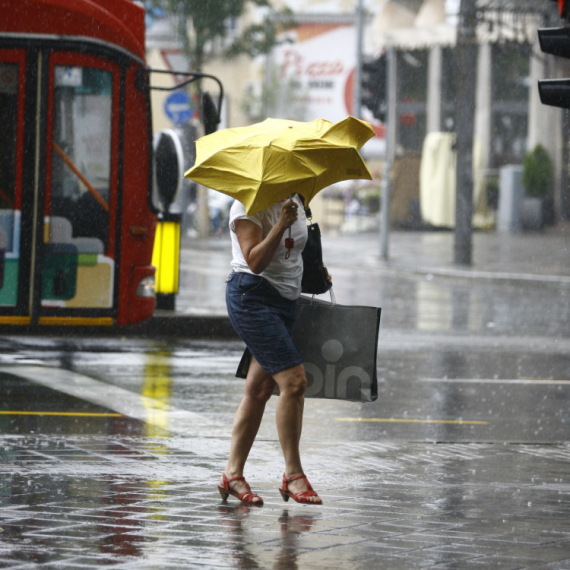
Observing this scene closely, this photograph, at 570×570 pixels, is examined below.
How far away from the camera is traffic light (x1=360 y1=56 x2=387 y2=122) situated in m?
28.0

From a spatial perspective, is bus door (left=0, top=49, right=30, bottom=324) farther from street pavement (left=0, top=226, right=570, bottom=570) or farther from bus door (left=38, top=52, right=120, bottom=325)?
street pavement (left=0, top=226, right=570, bottom=570)

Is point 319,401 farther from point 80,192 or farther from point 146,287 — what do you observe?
point 80,192

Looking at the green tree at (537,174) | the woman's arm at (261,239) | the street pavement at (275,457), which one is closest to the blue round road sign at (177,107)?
the green tree at (537,174)

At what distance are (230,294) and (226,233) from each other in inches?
1446

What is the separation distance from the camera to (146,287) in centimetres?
1111

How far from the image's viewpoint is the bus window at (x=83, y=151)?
10711 millimetres

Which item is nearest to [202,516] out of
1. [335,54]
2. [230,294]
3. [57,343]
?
[230,294]

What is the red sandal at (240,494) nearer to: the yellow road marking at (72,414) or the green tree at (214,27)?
the yellow road marking at (72,414)

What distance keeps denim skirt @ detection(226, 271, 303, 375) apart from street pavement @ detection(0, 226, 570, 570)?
0.67 metres

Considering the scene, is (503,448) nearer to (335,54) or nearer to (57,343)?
(57,343)

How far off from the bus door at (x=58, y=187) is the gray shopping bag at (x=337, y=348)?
5.08 metres

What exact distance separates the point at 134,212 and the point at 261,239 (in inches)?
224

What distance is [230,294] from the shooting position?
568 cm

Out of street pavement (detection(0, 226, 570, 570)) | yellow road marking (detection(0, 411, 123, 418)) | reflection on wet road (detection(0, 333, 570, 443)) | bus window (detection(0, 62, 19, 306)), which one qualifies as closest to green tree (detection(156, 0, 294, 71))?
street pavement (detection(0, 226, 570, 570))
